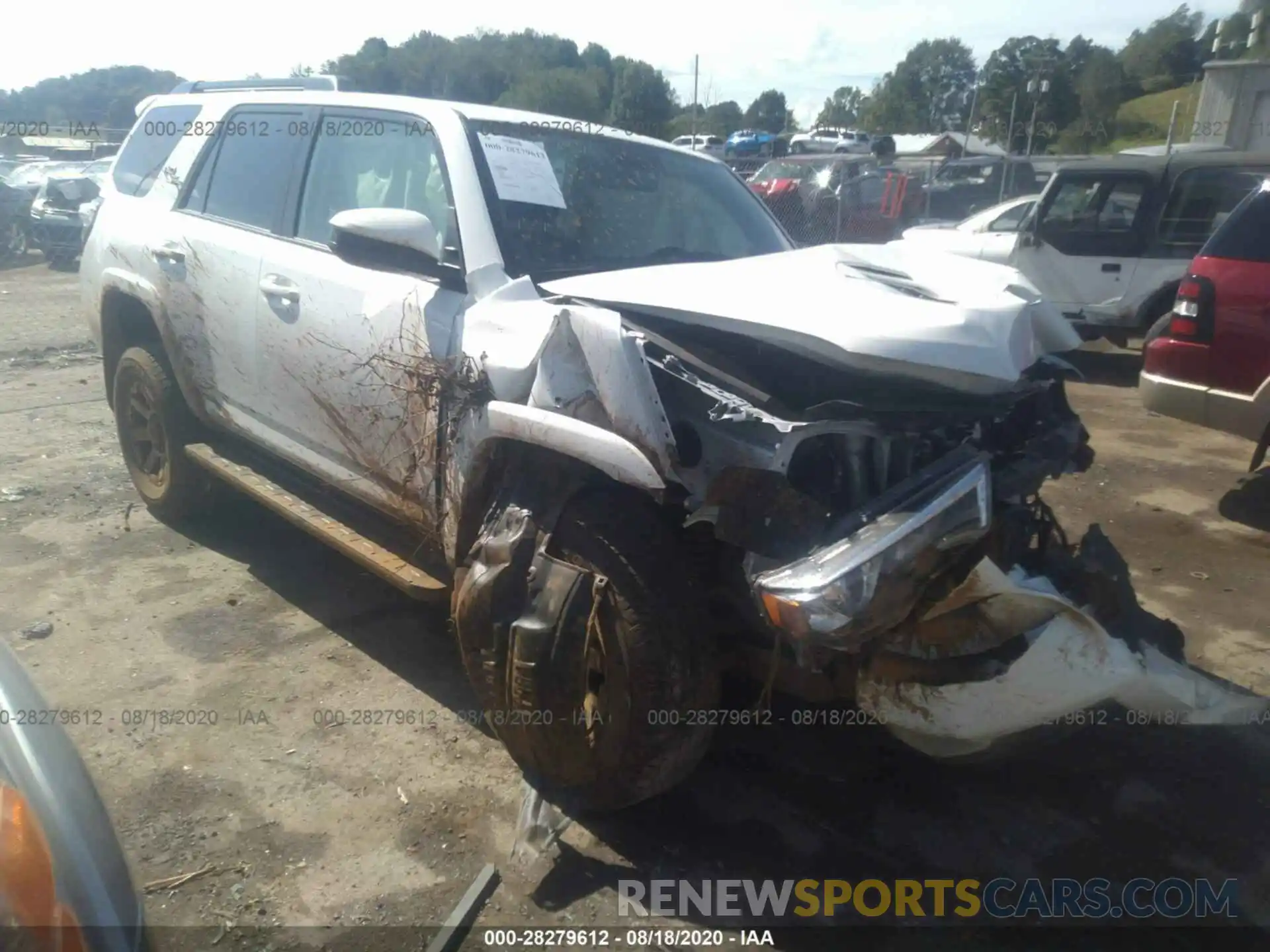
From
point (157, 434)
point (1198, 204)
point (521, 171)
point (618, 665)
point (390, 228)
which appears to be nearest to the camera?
point (618, 665)

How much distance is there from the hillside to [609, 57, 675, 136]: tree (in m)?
14.4

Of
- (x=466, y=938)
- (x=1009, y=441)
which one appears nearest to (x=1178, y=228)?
(x=1009, y=441)

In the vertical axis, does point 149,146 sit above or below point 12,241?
above

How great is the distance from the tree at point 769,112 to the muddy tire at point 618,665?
49.9 m

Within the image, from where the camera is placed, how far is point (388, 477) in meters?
3.27

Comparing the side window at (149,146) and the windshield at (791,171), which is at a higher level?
the side window at (149,146)

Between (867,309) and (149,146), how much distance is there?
4.08m

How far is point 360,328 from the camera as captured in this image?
10.6 ft

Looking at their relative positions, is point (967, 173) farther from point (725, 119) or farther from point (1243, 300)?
point (725, 119)

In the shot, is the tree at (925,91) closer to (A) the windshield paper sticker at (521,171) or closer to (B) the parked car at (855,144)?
(B) the parked car at (855,144)

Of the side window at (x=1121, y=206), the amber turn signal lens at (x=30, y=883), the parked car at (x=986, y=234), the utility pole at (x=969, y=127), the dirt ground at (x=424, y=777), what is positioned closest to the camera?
the amber turn signal lens at (x=30, y=883)

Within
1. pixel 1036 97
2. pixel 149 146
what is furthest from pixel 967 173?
pixel 149 146

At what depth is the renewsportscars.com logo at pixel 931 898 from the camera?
2531 mm

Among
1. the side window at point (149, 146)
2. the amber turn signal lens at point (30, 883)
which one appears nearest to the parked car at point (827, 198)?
the side window at point (149, 146)
